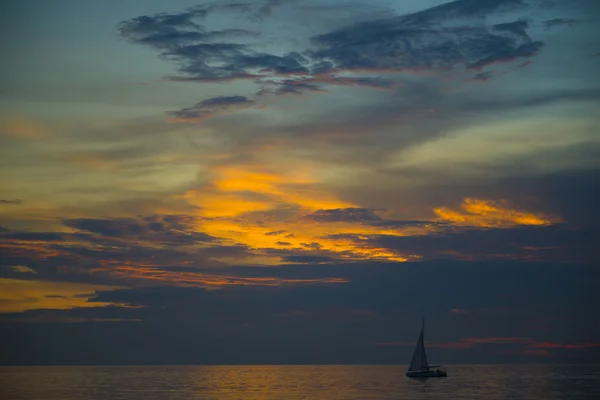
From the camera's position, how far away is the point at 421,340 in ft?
649

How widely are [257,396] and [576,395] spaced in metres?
70.2

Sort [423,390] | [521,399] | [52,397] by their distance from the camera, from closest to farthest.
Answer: [521,399]
[52,397]
[423,390]

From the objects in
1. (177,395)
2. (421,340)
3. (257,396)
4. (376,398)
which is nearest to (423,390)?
(421,340)

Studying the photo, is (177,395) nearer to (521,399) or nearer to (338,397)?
(338,397)

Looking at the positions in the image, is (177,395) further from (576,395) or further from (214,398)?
(576,395)

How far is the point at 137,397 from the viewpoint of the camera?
169 metres

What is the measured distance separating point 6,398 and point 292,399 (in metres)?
63.7

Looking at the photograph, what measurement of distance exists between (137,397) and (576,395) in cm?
9559

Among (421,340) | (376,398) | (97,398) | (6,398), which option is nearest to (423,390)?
(421,340)

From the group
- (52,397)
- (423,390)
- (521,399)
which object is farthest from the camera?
(423,390)

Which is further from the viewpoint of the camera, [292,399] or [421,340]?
[421,340]

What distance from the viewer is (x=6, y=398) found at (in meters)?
173

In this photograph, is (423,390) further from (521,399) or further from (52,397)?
(52,397)

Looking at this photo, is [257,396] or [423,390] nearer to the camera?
[257,396]
